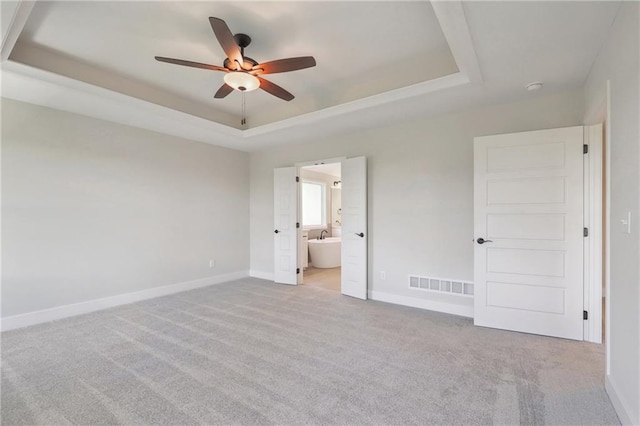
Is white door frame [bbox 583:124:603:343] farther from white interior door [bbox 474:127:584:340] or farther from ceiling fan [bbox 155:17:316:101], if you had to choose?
ceiling fan [bbox 155:17:316:101]

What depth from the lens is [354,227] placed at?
14.8 ft

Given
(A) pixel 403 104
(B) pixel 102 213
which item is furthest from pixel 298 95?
(B) pixel 102 213

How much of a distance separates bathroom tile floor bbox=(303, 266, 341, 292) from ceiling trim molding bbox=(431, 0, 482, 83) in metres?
3.58

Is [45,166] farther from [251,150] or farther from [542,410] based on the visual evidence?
[542,410]

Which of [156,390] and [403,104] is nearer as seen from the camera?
[156,390]

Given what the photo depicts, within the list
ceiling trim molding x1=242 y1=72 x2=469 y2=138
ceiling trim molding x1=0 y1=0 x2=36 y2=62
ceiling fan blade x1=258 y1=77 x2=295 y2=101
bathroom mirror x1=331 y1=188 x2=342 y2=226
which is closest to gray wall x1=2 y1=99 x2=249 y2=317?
ceiling trim molding x1=0 y1=0 x2=36 y2=62

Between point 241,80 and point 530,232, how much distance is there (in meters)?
3.29

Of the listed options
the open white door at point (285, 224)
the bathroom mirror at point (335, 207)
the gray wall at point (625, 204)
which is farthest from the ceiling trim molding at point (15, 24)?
the bathroom mirror at point (335, 207)

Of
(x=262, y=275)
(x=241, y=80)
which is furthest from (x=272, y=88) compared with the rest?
(x=262, y=275)

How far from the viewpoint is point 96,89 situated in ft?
10.2

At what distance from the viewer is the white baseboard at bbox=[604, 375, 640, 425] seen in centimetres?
166

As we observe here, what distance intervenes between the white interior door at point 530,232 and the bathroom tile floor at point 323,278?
7.80 feet

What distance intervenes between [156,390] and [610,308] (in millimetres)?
3291

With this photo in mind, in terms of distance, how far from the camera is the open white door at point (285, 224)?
5.30 metres
